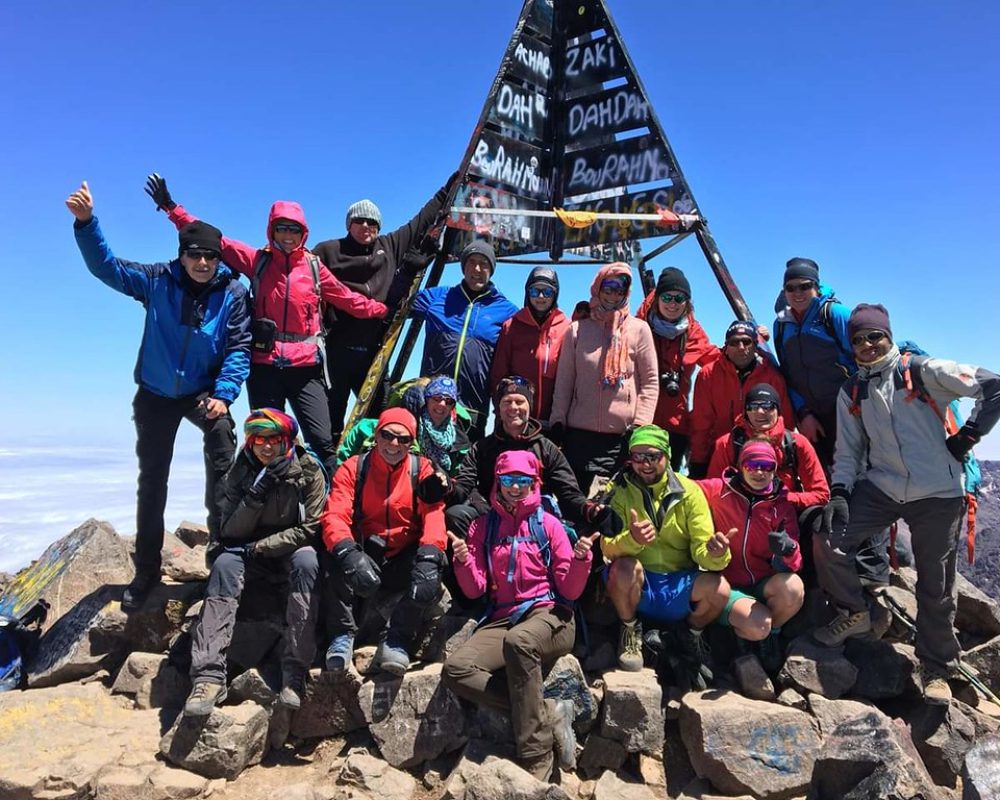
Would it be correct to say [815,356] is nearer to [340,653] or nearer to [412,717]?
[412,717]

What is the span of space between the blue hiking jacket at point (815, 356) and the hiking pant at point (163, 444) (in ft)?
18.7

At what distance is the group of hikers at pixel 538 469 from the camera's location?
543cm

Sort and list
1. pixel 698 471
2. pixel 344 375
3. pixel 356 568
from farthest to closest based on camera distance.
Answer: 1. pixel 344 375
2. pixel 698 471
3. pixel 356 568

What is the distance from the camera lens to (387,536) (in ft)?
18.7

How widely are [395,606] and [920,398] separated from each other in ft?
16.0

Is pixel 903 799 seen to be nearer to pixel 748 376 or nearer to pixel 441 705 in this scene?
pixel 441 705

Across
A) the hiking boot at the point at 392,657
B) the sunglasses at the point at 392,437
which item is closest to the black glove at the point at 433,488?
the sunglasses at the point at 392,437

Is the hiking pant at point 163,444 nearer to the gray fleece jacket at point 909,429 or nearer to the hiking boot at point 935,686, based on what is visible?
the gray fleece jacket at point 909,429

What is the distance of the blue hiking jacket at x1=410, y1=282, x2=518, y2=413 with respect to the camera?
6.91 metres

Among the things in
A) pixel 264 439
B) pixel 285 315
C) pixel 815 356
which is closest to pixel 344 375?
pixel 285 315

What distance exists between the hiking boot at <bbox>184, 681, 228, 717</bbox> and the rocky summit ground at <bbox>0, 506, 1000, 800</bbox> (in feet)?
0.34

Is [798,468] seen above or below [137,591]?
above

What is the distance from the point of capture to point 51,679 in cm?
645

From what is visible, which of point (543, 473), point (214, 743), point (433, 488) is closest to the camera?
point (214, 743)
